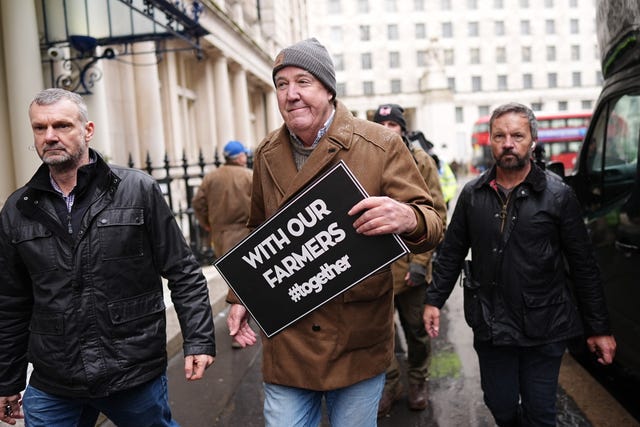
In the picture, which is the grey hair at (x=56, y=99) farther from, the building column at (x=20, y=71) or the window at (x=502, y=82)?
the window at (x=502, y=82)

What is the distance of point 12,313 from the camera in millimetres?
2727

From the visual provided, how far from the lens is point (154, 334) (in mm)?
2758

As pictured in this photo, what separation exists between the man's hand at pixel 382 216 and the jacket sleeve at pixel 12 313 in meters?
1.47

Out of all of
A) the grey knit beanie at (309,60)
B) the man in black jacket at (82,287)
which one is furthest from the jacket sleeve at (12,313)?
the grey knit beanie at (309,60)

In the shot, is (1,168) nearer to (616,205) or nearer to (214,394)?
(214,394)

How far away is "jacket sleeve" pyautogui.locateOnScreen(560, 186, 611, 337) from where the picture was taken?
3199mm

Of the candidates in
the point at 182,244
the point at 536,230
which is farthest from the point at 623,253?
the point at 182,244

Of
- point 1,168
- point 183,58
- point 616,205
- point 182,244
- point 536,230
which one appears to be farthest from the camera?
point 183,58

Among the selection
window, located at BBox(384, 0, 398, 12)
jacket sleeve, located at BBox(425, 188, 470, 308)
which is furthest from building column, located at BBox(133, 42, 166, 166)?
window, located at BBox(384, 0, 398, 12)

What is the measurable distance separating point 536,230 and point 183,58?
16118 millimetres

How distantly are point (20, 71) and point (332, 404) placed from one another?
6.19 metres

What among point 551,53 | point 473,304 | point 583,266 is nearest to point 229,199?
point 473,304

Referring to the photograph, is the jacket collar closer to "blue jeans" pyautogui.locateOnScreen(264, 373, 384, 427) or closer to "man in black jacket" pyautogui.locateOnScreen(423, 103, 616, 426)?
"blue jeans" pyautogui.locateOnScreen(264, 373, 384, 427)

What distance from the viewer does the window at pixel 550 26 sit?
7069 cm
